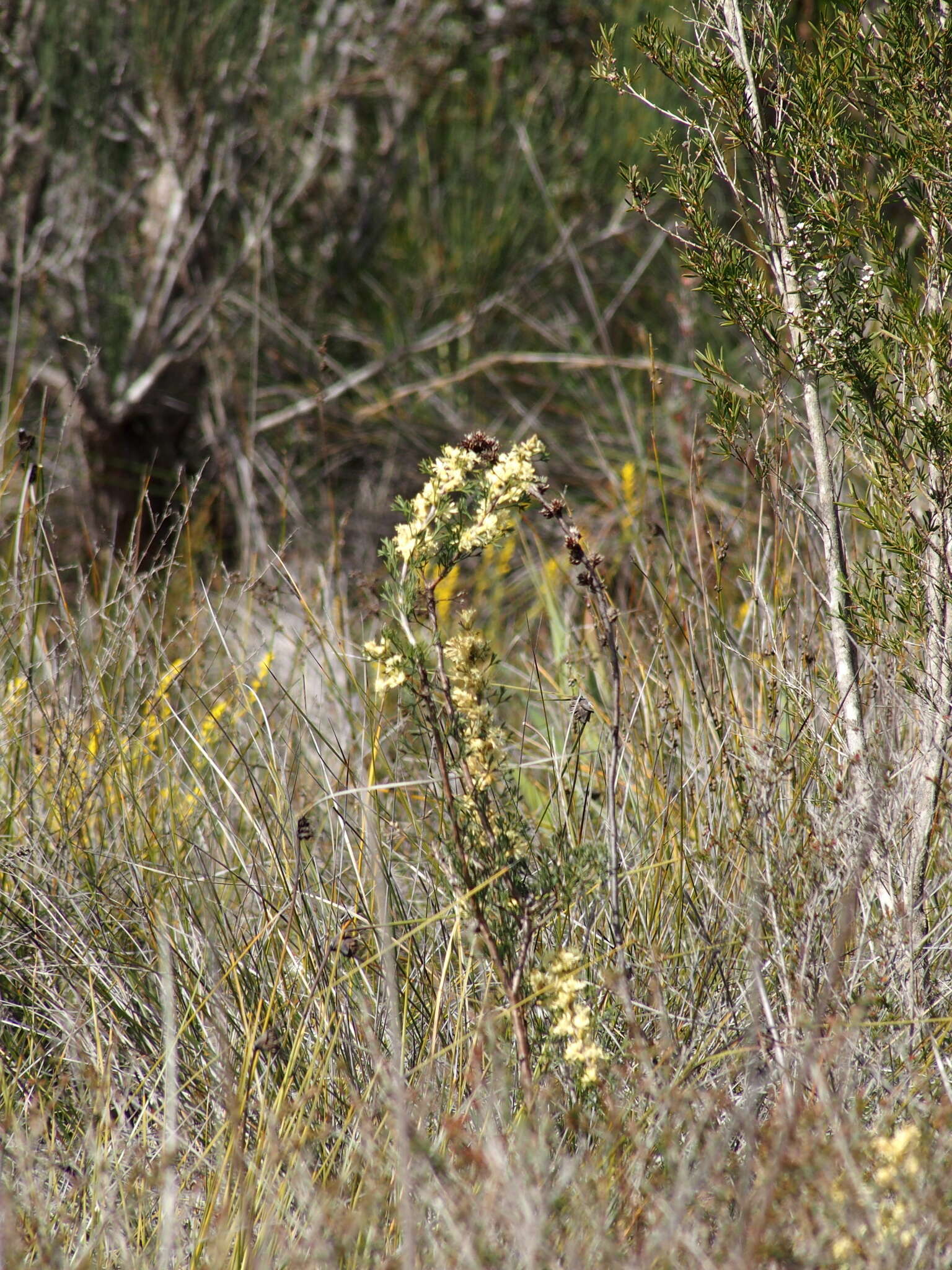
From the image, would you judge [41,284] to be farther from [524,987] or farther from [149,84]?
[524,987]

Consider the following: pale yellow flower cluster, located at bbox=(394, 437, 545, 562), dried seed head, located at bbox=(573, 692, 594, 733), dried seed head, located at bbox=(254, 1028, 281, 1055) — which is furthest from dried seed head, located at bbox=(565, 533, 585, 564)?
dried seed head, located at bbox=(254, 1028, 281, 1055)

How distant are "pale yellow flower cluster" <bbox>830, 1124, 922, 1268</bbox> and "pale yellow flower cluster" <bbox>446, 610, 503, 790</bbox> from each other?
2.08ft

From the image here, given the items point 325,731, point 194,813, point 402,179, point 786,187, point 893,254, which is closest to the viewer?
point 893,254

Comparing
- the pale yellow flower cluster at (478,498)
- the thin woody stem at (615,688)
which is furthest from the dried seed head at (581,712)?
the pale yellow flower cluster at (478,498)

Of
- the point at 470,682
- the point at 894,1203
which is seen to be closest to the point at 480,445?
the point at 470,682

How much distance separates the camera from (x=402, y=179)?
17.6ft

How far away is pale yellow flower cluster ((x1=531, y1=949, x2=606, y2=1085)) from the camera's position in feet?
4.54

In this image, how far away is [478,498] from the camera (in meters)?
1.53

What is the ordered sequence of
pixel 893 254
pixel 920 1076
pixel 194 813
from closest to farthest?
pixel 920 1076 → pixel 893 254 → pixel 194 813

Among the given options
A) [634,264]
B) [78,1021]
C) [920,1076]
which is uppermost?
[634,264]

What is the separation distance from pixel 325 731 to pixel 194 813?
1.90 feet

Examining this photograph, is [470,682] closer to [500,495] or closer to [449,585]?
[500,495]

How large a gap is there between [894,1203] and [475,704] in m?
0.76

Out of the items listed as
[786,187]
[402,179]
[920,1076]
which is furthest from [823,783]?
[402,179]
